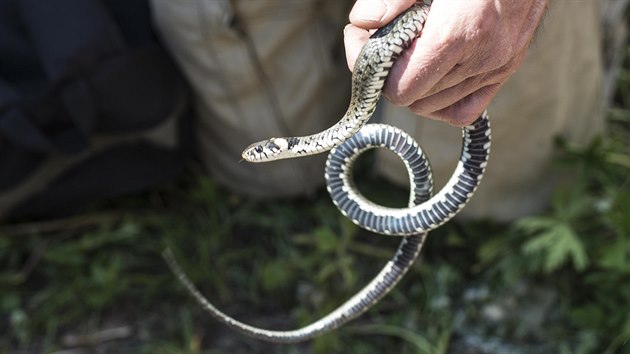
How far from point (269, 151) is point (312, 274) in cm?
117

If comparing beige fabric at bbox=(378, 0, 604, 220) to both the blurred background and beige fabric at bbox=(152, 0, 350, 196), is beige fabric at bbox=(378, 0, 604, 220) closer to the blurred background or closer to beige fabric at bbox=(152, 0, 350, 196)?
the blurred background

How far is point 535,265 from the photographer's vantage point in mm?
2086

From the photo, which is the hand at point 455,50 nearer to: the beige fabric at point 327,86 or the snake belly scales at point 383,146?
the snake belly scales at point 383,146

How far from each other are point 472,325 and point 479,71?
3.79ft

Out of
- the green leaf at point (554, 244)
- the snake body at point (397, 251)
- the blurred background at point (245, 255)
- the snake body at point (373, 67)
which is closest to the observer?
the snake body at point (373, 67)

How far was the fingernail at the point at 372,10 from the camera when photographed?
117 centimetres

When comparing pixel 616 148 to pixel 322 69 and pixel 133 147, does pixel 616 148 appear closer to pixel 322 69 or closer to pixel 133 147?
pixel 322 69

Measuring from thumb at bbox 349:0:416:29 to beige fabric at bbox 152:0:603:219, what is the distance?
94 cm

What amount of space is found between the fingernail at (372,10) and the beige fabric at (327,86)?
0.94 m

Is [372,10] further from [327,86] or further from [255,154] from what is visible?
[327,86]

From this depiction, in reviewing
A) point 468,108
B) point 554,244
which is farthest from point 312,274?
point 468,108

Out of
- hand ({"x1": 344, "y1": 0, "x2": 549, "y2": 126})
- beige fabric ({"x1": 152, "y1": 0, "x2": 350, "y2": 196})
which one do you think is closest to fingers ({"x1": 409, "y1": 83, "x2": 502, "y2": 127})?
hand ({"x1": 344, "y1": 0, "x2": 549, "y2": 126})

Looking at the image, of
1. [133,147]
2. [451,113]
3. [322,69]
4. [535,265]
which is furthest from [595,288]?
[133,147]

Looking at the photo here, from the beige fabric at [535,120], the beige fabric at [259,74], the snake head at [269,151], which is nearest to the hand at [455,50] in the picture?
the snake head at [269,151]
